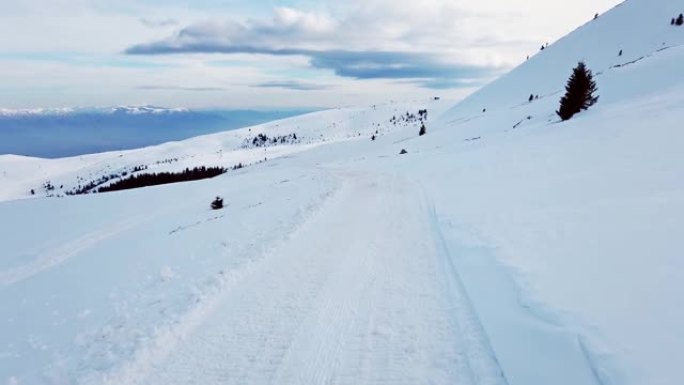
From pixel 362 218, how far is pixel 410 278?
5.65m

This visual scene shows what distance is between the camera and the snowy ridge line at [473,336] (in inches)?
218

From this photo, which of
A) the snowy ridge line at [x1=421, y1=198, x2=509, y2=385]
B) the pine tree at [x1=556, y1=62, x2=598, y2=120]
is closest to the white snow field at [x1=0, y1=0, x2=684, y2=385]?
the snowy ridge line at [x1=421, y1=198, x2=509, y2=385]

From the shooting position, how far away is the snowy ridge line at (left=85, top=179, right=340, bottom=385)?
592 centimetres

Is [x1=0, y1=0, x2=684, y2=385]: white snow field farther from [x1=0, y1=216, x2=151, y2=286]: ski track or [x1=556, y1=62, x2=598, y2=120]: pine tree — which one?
[x1=556, y1=62, x2=598, y2=120]: pine tree

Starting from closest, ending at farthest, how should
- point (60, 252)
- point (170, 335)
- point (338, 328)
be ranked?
point (338, 328) → point (170, 335) → point (60, 252)

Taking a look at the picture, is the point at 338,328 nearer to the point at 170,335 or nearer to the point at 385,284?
the point at 385,284

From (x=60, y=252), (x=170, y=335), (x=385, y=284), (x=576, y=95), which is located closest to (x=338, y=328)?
(x=385, y=284)

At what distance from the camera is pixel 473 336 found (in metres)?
6.48

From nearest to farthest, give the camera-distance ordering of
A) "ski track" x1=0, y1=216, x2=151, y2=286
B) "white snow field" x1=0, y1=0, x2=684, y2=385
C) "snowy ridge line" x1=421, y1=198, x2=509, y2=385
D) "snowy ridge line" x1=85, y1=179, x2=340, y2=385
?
1. "snowy ridge line" x1=421, y1=198, x2=509, y2=385
2. "white snow field" x1=0, y1=0, x2=684, y2=385
3. "snowy ridge line" x1=85, y1=179, x2=340, y2=385
4. "ski track" x1=0, y1=216, x2=151, y2=286

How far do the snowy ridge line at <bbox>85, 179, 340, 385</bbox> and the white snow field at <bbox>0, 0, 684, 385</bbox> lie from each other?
35mm

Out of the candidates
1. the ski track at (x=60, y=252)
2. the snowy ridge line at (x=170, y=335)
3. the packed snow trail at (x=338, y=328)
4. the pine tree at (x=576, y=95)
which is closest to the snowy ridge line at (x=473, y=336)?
the packed snow trail at (x=338, y=328)

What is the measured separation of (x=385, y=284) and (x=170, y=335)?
12.1 ft

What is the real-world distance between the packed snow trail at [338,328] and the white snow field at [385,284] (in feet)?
0.11

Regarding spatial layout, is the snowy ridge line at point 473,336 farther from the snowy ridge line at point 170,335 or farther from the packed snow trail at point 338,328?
the snowy ridge line at point 170,335
